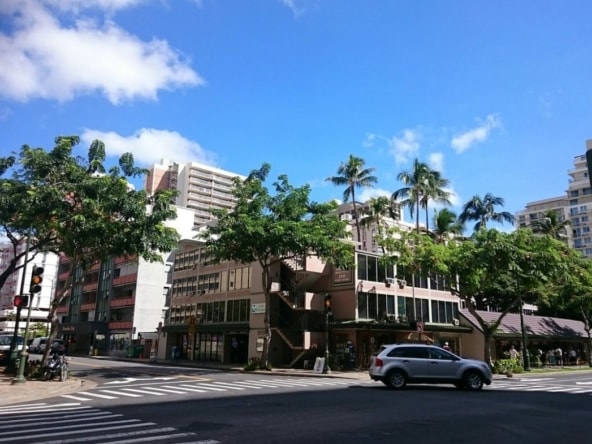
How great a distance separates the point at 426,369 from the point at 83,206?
15466mm

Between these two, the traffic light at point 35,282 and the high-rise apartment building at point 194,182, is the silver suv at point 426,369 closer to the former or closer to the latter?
the traffic light at point 35,282

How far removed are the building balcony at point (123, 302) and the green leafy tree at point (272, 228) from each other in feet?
101

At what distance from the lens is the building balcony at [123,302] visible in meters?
59.2

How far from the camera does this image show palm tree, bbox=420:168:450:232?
49438mm

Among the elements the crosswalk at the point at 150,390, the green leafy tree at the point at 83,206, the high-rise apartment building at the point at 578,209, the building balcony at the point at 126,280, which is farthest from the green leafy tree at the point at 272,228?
the high-rise apartment building at the point at 578,209

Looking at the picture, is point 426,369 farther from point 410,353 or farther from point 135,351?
point 135,351

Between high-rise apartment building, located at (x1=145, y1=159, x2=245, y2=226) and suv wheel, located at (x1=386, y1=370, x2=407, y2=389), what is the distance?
113 meters

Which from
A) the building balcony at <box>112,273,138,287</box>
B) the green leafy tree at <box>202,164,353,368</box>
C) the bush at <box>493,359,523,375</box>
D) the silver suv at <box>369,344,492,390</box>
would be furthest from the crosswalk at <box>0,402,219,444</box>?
the building balcony at <box>112,273,138,287</box>

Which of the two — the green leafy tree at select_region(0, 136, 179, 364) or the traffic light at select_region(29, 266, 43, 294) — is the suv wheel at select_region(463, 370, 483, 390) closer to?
the green leafy tree at select_region(0, 136, 179, 364)

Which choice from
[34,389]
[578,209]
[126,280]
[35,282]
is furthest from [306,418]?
[578,209]

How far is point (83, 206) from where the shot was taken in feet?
71.2

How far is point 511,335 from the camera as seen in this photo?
41.2m

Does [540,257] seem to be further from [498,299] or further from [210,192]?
[210,192]

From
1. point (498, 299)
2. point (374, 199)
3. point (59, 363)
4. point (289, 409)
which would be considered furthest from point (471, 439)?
point (498, 299)
